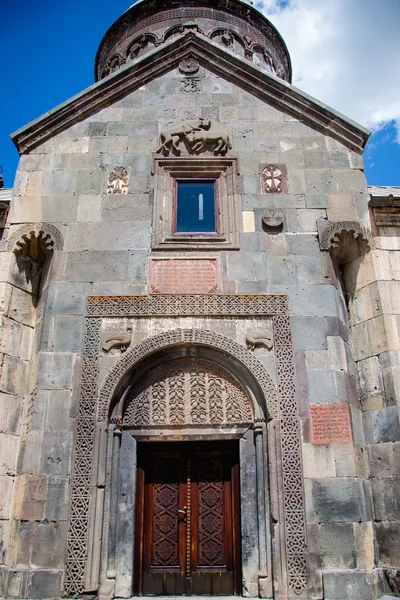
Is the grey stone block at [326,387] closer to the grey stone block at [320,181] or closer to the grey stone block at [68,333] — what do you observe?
the grey stone block at [320,181]

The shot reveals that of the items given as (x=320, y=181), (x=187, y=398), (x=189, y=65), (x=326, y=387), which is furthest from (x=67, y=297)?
(x=189, y=65)

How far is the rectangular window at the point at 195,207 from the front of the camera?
858cm

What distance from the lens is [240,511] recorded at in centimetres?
698

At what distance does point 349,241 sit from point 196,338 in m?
2.90

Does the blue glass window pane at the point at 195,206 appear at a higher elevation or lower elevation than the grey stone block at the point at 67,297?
higher

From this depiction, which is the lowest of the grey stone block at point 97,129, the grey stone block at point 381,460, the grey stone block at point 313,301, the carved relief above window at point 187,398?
the grey stone block at point 381,460

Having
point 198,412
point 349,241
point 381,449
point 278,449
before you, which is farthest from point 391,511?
point 349,241

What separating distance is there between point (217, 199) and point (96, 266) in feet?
7.38

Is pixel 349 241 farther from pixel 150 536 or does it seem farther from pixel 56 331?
pixel 150 536

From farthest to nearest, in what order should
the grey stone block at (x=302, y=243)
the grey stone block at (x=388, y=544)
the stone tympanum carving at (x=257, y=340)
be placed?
the grey stone block at (x=302, y=243) < the stone tympanum carving at (x=257, y=340) < the grey stone block at (x=388, y=544)

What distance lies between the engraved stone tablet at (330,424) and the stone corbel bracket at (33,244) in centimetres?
450

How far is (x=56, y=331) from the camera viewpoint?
7.70 m

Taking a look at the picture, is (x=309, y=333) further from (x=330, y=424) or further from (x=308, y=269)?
(x=330, y=424)

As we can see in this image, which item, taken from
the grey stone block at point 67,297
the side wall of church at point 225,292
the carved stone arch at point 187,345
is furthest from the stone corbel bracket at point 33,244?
the carved stone arch at point 187,345
